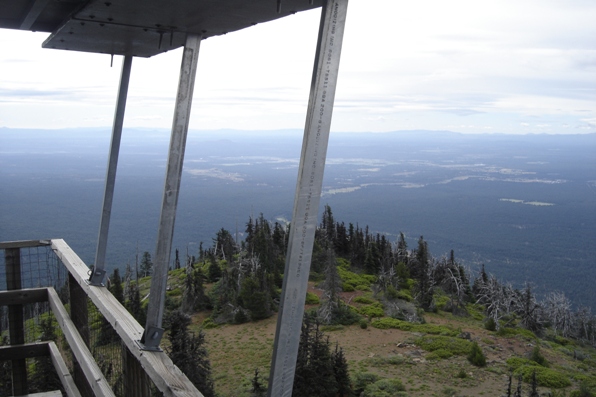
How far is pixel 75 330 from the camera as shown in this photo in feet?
11.4

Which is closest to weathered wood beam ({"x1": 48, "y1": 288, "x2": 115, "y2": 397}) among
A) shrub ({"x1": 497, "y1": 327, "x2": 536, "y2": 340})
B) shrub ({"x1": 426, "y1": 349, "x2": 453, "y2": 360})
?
shrub ({"x1": 426, "y1": 349, "x2": 453, "y2": 360})

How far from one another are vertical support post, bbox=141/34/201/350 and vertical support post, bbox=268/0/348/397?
79 cm

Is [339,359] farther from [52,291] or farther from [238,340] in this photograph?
[52,291]

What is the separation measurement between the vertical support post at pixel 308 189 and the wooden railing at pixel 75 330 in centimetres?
98

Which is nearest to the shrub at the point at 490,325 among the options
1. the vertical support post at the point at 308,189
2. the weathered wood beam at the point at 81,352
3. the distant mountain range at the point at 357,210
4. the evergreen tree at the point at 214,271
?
the evergreen tree at the point at 214,271

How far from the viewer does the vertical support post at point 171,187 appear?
2.18 meters

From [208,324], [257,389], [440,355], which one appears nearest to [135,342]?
[257,389]

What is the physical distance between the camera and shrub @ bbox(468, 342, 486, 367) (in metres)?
17.6

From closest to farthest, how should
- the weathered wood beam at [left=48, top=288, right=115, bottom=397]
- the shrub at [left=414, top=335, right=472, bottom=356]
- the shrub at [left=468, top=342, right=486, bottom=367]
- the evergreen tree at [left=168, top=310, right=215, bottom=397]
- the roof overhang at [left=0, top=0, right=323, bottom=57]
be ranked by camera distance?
the roof overhang at [left=0, top=0, right=323, bottom=57]
the weathered wood beam at [left=48, top=288, right=115, bottom=397]
the evergreen tree at [left=168, top=310, right=215, bottom=397]
the shrub at [left=468, top=342, right=486, bottom=367]
the shrub at [left=414, top=335, right=472, bottom=356]

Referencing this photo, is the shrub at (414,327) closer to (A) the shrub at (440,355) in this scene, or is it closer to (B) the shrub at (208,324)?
(A) the shrub at (440,355)

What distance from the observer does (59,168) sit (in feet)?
563

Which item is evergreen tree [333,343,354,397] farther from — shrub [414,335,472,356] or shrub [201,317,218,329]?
shrub [201,317,218,329]

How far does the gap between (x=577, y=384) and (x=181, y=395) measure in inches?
724

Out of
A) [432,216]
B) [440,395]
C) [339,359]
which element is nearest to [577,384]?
[440,395]
